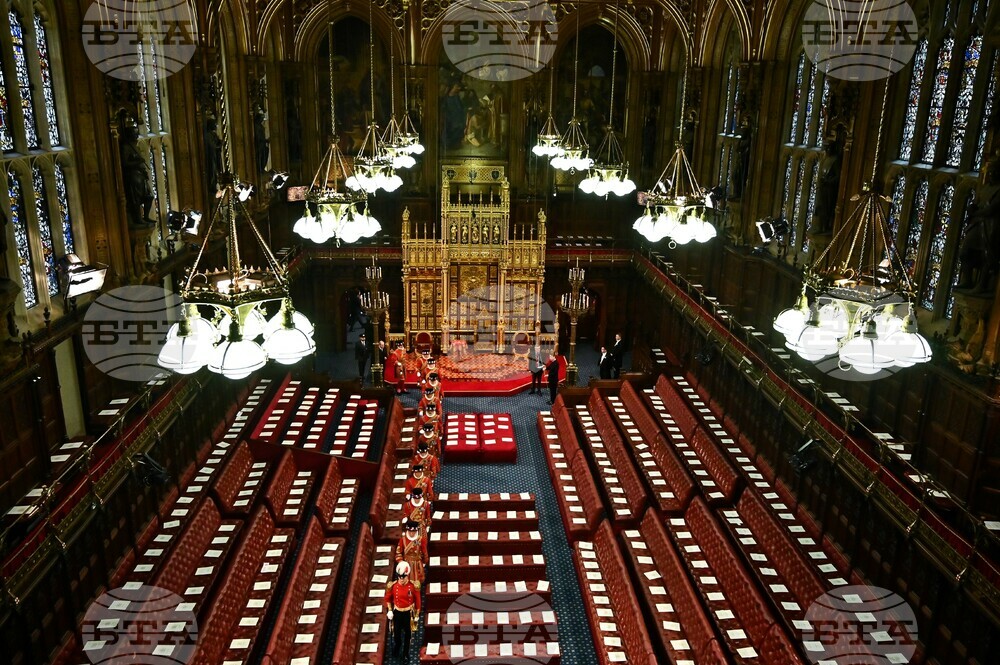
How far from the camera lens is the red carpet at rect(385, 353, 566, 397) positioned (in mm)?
20172

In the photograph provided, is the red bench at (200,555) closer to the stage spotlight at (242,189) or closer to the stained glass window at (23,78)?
the stage spotlight at (242,189)

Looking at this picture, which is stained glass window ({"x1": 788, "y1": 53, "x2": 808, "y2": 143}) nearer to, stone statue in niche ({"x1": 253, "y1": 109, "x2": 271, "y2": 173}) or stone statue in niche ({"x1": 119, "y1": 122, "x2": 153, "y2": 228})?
stone statue in niche ({"x1": 119, "y1": 122, "x2": 153, "y2": 228})

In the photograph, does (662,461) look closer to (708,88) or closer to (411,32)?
(708,88)

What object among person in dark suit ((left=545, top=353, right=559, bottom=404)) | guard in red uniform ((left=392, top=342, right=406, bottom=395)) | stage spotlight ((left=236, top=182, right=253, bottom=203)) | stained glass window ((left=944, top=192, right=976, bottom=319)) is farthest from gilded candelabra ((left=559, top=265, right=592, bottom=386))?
stained glass window ((left=944, top=192, right=976, bottom=319))

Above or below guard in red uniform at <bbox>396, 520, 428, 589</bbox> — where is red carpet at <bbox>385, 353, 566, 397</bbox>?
below

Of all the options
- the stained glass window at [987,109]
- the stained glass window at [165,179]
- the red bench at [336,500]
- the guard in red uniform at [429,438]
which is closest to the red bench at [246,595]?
the red bench at [336,500]

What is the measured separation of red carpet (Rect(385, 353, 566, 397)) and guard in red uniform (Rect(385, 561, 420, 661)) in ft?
33.1

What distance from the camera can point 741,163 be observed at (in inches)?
654

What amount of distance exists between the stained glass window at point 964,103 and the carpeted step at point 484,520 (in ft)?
27.3

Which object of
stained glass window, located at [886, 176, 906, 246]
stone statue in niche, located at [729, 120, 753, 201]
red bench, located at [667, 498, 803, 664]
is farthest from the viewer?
stone statue in niche, located at [729, 120, 753, 201]

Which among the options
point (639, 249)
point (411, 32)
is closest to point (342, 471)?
point (639, 249)

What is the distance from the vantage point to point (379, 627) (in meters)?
9.94

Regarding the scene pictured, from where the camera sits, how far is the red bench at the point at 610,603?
9.33 metres

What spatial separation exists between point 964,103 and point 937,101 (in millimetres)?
598
